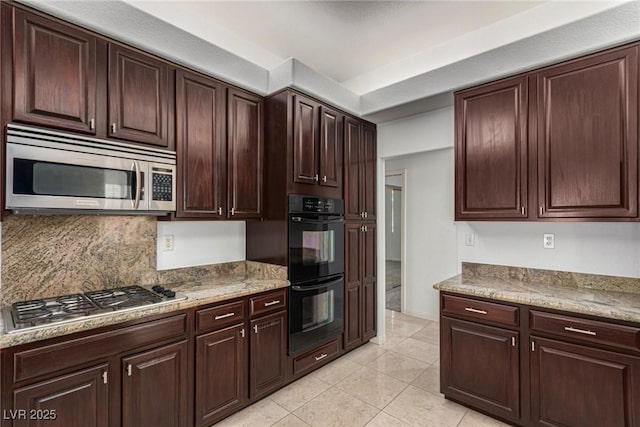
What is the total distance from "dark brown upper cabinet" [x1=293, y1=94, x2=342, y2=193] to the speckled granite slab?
4.57 ft

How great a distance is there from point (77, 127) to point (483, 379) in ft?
10.2

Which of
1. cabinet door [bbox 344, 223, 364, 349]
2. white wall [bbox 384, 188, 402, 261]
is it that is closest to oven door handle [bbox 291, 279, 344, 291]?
cabinet door [bbox 344, 223, 364, 349]

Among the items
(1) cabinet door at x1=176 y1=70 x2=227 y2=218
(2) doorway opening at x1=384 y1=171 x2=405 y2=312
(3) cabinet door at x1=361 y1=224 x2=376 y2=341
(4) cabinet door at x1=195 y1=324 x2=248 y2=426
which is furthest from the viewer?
(2) doorway opening at x1=384 y1=171 x2=405 y2=312

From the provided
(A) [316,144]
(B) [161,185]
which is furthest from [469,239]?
(B) [161,185]

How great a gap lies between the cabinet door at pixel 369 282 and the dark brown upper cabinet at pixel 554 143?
1.07 metres

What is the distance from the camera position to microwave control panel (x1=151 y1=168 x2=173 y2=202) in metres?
2.09

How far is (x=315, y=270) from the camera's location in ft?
9.28

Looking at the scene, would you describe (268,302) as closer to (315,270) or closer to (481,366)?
(315,270)

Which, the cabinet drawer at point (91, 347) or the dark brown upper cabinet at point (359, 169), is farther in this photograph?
the dark brown upper cabinet at point (359, 169)

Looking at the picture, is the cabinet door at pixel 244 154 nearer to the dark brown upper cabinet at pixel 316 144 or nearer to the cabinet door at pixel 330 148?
the dark brown upper cabinet at pixel 316 144

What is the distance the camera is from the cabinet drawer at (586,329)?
1725 mm

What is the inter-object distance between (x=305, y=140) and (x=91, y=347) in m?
2.06

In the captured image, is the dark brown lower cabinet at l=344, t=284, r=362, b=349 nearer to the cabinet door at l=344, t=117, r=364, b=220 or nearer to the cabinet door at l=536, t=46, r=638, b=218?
the cabinet door at l=344, t=117, r=364, b=220

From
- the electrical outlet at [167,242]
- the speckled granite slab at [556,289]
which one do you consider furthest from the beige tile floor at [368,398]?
the electrical outlet at [167,242]
